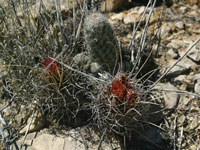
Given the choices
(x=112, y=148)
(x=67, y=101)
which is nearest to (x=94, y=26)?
(x=67, y=101)

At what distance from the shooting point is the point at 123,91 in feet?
4.69

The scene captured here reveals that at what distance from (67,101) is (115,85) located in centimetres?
41

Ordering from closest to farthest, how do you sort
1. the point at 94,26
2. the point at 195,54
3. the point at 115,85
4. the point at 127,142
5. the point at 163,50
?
the point at 115,85
the point at 94,26
the point at 127,142
the point at 195,54
the point at 163,50

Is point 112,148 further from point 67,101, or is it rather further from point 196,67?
point 196,67

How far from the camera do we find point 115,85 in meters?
1.45

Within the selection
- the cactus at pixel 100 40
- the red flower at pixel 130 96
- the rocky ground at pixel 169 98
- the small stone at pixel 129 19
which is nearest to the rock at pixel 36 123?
the rocky ground at pixel 169 98

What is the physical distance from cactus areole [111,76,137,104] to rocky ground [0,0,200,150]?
17cm

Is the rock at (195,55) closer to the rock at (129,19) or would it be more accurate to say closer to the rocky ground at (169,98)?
the rocky ground at (169,98)

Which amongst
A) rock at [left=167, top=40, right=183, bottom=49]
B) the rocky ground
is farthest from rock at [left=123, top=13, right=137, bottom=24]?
rock at [left=167, top=40, right=183, bottom=49]

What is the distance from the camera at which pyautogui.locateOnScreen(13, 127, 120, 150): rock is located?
1627 millimetres

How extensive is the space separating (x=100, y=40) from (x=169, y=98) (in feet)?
1.89

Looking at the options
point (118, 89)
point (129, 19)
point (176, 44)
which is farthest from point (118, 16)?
point (118, 89)

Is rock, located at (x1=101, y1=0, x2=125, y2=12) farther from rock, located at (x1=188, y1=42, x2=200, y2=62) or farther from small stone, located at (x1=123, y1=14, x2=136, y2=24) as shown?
rock, located at (x1=188, y1=42, x2=200, y2=62)

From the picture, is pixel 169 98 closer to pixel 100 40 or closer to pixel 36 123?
pixel 100 40
